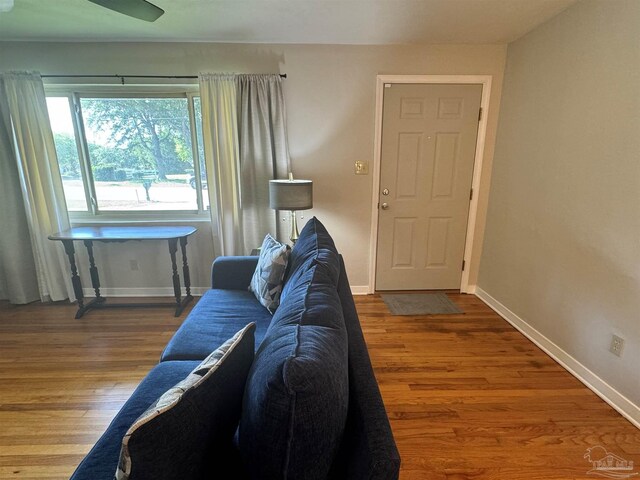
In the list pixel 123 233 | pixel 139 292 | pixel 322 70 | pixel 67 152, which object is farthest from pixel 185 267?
pixel 322 70

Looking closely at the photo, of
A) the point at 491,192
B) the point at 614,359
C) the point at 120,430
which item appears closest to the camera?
the point at 120,430

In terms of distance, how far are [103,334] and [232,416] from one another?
88.5 inches

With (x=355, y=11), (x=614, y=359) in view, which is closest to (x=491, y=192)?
(x=614, y=359)

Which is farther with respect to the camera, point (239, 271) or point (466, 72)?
point (466, 72)

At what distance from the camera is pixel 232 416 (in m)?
0.86

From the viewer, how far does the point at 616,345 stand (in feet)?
5.91

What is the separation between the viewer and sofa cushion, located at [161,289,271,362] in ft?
5.09

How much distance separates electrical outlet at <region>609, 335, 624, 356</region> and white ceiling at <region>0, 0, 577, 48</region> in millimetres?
2096

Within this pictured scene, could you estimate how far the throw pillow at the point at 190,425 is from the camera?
0.60 metres

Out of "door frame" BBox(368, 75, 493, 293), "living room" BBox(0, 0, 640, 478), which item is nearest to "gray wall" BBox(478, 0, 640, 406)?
"living room" BBox(0, 0, 640, 478)

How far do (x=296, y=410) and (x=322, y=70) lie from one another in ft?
9.35

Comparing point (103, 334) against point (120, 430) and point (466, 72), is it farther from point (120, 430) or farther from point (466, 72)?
point (466, 72)

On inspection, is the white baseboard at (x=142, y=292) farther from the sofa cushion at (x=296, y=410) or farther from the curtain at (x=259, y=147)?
the sofa cushion at (x=296, y=410)

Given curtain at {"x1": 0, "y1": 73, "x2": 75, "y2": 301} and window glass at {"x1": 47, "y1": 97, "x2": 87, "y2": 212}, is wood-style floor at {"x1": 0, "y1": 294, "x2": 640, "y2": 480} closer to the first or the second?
curtain at {"x1": 0, "y1": 73, "x2": 75, "y2": 301}
